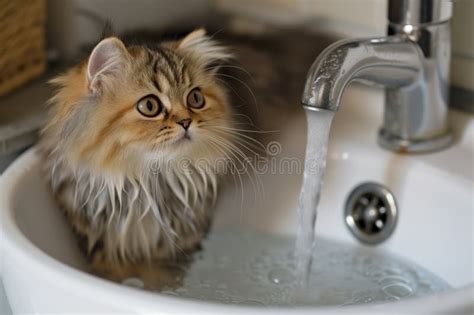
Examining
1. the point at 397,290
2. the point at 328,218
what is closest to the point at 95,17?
the point at 328,218

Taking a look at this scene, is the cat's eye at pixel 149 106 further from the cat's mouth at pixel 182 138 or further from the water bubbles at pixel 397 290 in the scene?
the water bubbles at pixel 397 290

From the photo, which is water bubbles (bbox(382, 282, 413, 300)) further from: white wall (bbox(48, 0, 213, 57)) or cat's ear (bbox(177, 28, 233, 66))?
white wall (bbox(48, 0, 213, 57))

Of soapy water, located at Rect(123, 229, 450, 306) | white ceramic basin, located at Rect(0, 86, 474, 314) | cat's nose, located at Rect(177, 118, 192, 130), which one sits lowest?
soapy water, located at Rect(123, 229, 450, 306)

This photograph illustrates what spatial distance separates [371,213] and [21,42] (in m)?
0.71

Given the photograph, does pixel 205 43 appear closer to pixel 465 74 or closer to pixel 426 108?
pixel 426 108

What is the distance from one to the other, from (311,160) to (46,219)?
0.42 metres

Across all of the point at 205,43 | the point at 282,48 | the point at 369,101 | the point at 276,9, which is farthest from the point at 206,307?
the point at 276,9

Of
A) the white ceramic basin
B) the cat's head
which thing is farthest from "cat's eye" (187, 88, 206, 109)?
the white ceramic basin

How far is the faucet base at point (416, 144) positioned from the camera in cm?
130

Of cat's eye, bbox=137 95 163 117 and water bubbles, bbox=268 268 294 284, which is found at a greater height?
cat's eye, bbox=137 95 163 117

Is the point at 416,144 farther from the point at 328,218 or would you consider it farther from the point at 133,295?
the point at 133,295

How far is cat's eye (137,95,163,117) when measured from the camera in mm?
1092

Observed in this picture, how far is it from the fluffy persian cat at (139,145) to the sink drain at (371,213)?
247 mm

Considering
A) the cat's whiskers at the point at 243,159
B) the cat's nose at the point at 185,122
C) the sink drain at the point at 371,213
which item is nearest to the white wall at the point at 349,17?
A: the sink drain at the point at 371,213
